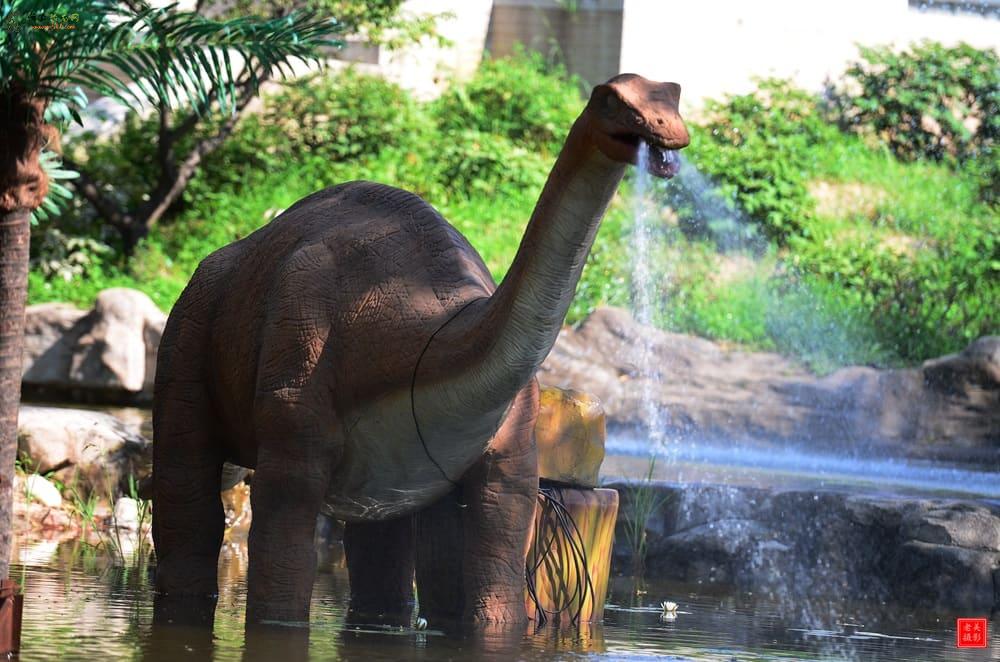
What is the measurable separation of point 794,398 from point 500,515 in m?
8.08

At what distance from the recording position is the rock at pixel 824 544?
25.0 ft

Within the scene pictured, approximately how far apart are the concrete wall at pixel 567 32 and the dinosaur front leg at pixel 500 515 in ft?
44.1

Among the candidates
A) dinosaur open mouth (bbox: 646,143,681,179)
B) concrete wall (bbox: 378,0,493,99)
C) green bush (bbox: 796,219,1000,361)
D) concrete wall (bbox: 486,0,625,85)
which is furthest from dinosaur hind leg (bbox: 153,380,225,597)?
concrete wall (bbox: 486,0,625,85)

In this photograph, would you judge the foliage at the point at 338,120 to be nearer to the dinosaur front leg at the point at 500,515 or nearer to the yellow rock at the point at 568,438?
the yellow rock at the point at 568,438

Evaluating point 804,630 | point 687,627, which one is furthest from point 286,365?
point 804,630

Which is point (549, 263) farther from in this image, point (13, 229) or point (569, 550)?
point (569, 550)

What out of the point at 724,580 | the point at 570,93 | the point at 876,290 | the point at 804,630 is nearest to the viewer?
the point at 804,630

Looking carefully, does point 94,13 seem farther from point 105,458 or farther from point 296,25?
point 105,458

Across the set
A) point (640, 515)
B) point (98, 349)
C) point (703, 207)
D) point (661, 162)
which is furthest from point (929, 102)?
point (661, 162)

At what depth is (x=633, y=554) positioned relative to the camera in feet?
26.6

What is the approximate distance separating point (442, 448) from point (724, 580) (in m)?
3.34

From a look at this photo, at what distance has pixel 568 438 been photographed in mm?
6105

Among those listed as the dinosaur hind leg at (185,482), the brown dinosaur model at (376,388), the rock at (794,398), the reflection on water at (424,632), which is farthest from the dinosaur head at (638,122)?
the rock at (794,398)

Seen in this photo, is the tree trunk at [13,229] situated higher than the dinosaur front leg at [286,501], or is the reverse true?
the tree trunk at [13,229]
